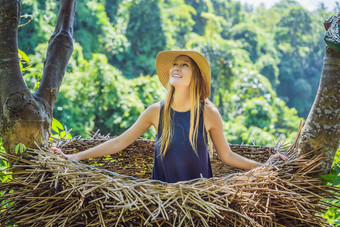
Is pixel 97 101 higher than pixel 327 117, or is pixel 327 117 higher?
pixel 327 117

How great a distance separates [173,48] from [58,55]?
17.5 m

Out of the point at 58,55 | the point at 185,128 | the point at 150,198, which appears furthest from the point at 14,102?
the point at 185,128

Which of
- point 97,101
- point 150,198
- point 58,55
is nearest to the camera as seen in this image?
point 150,198

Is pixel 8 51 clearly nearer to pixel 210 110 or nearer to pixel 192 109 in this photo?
pixel 192 109

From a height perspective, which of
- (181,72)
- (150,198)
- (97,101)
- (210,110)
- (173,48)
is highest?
(173,48)

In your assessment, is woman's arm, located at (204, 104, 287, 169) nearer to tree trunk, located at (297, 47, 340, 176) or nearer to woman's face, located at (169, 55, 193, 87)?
woman's face, located at (169, 55, 193, 87)

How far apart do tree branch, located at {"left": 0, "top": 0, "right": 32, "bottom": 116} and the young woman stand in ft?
1.75

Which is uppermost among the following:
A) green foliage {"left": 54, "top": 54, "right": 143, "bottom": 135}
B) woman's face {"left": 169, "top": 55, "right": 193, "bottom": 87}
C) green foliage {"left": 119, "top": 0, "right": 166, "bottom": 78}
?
green foliage {"left": 119, "top": 0, "right": 166, "bottom": 78}

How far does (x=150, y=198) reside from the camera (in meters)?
1.44

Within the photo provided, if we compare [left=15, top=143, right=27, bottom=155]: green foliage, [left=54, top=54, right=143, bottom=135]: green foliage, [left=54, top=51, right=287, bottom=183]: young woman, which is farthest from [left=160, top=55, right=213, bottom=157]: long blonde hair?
[left=54, top=54, right=143, bottom=135]: green foliage

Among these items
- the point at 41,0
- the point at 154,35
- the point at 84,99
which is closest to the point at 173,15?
the point at 154,35

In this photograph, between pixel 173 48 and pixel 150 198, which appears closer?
pixel 150 198

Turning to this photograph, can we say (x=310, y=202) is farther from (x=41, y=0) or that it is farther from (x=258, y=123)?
(x=41, y=0)

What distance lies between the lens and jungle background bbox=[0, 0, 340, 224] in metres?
10.3
